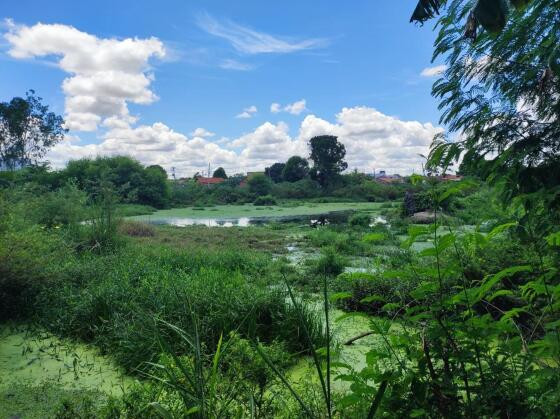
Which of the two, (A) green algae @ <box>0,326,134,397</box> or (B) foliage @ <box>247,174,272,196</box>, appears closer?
(A) green algae @ <box>0,326,134,397</box>

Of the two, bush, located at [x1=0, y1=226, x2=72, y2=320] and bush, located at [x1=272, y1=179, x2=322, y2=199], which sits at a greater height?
bush, located at [x1=272, y1=179, x2=322, y2=199]

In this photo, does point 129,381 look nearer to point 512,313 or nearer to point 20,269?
point 20,269

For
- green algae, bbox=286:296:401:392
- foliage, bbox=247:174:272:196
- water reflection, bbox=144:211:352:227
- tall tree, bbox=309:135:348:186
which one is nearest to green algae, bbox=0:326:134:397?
green algae, bbox=286:296:401:392

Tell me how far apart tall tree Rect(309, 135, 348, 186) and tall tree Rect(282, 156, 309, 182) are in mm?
5000

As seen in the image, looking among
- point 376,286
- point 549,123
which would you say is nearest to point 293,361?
point 376,286

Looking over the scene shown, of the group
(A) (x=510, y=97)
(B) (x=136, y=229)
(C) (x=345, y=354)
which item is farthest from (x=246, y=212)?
(A) (x=510, y=97)

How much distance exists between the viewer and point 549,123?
2.54 metres

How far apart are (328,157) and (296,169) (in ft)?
22.0

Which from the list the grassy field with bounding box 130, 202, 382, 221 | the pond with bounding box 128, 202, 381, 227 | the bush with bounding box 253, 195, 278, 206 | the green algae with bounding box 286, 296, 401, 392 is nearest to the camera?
the green algae with bounding box 286, 296, 401, 392

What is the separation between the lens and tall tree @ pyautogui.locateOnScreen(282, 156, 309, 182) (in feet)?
163

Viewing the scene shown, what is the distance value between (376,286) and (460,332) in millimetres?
3551

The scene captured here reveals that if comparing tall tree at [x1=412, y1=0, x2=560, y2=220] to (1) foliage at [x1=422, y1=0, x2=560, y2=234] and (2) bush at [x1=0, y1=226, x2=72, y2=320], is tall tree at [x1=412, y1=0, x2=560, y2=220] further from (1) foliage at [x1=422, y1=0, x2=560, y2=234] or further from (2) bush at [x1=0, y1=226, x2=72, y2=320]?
(2) bush at [x1=0, y1=226, x2=72, y2=320]

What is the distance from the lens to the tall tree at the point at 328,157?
144ft

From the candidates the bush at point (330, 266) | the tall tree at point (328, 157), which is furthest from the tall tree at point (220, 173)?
the bush at point (330, 266)
